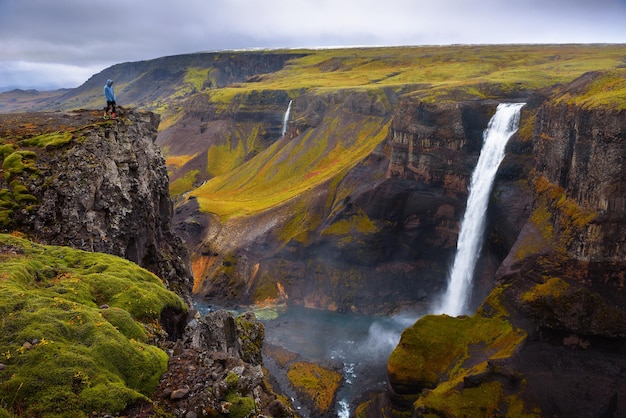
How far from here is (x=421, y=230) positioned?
78.1 meters

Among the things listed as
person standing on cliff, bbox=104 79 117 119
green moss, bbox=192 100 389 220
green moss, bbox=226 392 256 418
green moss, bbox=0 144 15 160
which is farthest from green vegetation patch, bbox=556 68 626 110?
green moss, bbox=192 100 389 220

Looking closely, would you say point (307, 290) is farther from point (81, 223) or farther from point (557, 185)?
point (81, 223)

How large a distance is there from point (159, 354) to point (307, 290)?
213 ft

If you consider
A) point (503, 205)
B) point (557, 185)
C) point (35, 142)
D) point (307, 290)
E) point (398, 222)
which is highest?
point (35, 142)

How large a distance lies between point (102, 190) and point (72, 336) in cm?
2096

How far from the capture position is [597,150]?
4141cm

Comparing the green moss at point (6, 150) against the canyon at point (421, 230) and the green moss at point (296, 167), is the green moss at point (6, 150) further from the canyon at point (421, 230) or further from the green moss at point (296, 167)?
the green moss at point (296, 167)

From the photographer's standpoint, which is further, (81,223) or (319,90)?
(319,90)

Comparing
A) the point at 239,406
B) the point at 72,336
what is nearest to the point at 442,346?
the point at 239,406

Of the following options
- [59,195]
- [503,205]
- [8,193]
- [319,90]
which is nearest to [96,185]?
[59,195]

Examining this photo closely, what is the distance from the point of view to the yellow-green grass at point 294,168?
103m

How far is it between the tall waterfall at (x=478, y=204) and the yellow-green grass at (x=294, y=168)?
32935mm

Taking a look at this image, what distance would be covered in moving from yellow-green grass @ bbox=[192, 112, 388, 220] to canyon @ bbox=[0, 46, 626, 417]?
1.74 ft

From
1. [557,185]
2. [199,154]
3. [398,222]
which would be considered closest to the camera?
[557,185]
